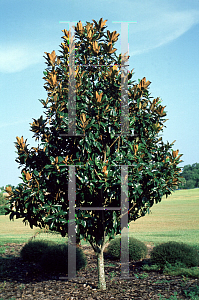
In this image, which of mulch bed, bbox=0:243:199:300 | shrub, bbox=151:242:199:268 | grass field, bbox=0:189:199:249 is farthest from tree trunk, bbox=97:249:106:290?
grass field, bbox=0:189:199:249

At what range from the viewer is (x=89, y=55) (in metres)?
8.32

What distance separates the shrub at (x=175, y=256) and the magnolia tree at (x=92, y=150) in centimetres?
340

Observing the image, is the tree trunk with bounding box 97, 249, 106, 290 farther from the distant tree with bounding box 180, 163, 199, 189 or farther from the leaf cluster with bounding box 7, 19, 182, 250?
the distant tree with bounding box 180, 163, 199, 189

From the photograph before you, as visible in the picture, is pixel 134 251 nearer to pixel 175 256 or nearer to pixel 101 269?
pixel 175 256

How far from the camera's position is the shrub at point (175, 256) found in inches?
415

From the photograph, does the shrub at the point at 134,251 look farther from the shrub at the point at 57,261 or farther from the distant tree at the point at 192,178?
the distant tree at the point at 192,178

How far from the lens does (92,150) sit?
7613 mm

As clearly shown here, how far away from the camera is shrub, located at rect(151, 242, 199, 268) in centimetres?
1055

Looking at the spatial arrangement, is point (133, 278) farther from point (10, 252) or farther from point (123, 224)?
point (10, 252)

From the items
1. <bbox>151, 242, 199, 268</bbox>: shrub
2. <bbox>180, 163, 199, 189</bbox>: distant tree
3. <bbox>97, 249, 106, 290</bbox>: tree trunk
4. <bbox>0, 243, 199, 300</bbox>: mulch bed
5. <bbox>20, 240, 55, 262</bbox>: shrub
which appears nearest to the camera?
<bbox>0, 243, 199, 300</bbox>: mulch bed

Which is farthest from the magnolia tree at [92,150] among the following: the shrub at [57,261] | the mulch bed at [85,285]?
the shrub at [57,261]

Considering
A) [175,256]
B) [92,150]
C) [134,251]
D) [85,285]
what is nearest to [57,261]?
[85,285]

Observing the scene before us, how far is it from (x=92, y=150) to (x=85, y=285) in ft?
14.5

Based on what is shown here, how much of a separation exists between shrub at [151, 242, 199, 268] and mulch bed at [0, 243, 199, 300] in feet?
1.90
